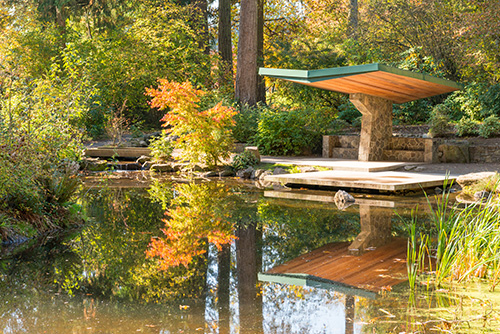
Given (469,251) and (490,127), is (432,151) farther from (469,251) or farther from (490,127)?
(469,251)

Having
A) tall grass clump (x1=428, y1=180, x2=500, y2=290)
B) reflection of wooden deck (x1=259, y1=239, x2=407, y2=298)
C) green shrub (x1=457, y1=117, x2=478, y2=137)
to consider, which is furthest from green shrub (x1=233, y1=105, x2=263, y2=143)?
tall grass clump (x1=428, y1=180, x2=500, y2=290)

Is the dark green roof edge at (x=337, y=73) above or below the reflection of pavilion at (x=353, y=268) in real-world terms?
above

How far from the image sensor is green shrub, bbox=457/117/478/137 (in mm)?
15000

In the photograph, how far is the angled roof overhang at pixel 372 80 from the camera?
11008 millimetres

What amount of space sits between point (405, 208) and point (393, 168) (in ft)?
14.6

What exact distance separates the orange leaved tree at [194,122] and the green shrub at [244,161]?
31cm

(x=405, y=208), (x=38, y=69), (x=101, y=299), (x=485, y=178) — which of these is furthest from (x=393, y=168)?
(x=38, y=69)

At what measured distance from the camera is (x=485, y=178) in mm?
9586

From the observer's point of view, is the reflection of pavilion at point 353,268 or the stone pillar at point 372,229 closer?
the reflection of pavilion at point 353,268

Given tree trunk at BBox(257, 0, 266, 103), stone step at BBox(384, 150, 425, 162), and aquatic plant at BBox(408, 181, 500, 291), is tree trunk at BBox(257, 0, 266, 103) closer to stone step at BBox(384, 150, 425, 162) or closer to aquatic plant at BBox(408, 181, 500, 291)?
stone step at BBox(384, 150, 425, 162)

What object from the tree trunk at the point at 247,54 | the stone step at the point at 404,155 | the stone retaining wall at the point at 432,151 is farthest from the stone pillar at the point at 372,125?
the tree trunk at the point at 247,54

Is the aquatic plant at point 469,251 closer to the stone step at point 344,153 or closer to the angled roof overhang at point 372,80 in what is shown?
the angled roof overhang at point 372,80

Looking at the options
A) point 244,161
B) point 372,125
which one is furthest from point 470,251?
point 372,125

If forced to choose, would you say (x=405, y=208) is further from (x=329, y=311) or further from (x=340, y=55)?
(x=340, y=55)
